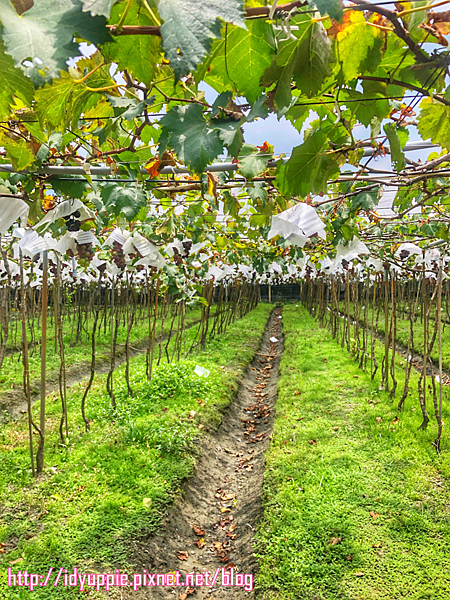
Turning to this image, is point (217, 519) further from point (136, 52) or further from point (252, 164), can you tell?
point (136, 52)

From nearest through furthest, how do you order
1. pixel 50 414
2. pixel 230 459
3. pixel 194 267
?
pixel 230 459 → pixel 50 414 → pixel 194 267

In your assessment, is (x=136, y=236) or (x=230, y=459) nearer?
(x=136, y=236)

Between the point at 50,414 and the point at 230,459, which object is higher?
the point at 50,414

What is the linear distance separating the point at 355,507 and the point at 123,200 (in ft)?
10.4

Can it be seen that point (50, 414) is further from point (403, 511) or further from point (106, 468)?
point (403, 511)

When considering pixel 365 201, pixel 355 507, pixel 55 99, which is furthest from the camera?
pixel 355 507

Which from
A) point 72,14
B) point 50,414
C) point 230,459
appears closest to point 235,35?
point 72,14

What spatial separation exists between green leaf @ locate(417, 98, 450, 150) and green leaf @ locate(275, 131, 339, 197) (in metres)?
0.29

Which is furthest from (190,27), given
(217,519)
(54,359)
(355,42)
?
(54,359)

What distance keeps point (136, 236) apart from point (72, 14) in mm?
3752

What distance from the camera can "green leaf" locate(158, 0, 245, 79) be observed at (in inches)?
20.3

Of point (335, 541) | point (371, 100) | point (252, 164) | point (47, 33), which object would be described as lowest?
point (335, 541)

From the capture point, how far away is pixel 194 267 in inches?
271

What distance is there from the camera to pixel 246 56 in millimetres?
835
